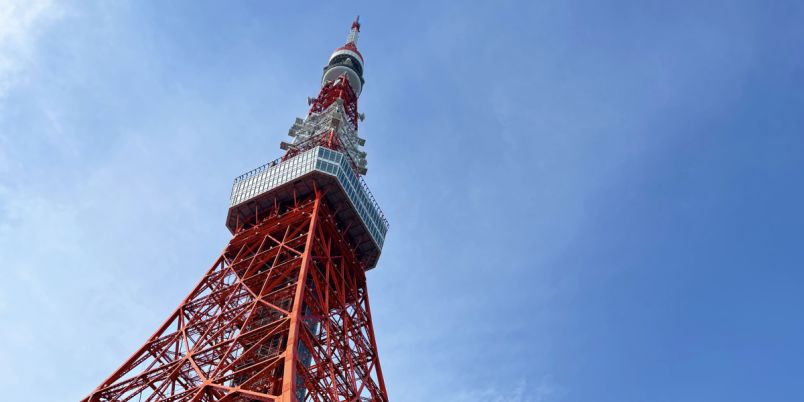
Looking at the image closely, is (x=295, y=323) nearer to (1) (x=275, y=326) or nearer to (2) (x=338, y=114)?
(1) (x=275, y=326)

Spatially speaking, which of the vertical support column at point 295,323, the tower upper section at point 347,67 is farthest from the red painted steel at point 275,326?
the tower upper section at point 347,67

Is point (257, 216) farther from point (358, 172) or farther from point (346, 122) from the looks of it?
point (346, 122)

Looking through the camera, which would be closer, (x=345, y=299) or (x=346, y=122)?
(x=345, y=299)

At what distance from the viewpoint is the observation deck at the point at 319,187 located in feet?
148

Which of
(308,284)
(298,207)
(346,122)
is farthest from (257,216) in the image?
(346,122)

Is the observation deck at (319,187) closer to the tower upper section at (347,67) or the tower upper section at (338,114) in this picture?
the tower upper section at (338,114)

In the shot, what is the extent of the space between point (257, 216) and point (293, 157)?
14.5 ft

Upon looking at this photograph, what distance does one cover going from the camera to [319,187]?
45094 mm

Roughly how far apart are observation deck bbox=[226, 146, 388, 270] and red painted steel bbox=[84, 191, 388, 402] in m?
0.83

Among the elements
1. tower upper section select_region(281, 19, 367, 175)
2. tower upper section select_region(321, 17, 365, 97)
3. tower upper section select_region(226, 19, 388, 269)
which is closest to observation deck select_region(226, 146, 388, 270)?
tower upper section select_region(226, 19, 388, 269)

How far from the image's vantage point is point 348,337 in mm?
→ 39250

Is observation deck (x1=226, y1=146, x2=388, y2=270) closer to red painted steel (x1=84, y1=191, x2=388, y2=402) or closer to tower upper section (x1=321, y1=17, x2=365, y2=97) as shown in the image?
red painted steel (x1=84, y1=191, x2=388, y2=402)

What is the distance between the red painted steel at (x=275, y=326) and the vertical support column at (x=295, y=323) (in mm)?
58

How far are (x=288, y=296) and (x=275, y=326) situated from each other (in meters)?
4.84
